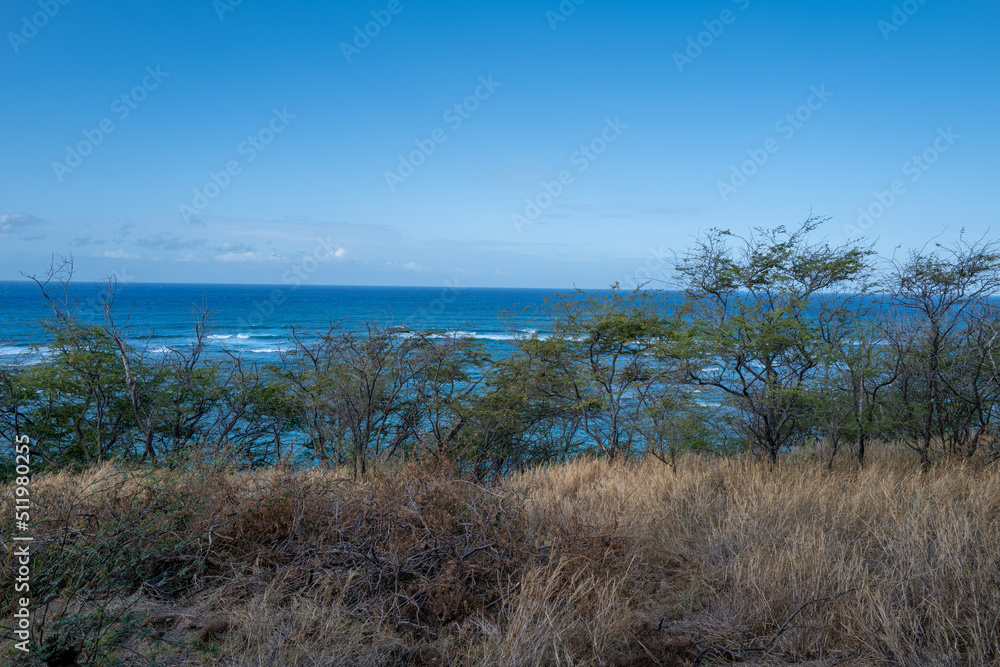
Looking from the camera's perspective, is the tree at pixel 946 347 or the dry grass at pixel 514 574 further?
the tree at pixel 946 347

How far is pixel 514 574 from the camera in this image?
13.7 feet

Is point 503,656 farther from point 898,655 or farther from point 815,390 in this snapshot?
point 815,390

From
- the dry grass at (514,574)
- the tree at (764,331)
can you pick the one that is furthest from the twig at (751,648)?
the tree at (764,331)

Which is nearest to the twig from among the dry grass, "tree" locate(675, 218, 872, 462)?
the dry grass

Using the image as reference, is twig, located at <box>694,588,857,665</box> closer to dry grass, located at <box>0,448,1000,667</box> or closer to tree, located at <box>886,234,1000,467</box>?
dry grass, located at <box>0,448,1000,667</box>

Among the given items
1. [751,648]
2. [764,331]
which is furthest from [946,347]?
[751,648]

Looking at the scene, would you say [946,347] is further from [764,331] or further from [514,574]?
[514,574]

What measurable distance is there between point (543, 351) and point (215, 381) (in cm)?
972

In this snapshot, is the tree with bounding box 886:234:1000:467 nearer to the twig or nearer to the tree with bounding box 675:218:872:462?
the tree with bounding box 675:218:872:462

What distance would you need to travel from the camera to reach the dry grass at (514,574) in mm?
3311

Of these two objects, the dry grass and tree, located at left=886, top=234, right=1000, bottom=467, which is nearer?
the dry grass

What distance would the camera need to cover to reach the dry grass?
3.31m

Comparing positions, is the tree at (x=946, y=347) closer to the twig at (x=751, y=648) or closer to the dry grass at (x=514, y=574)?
the dry grass at (x=514, y=574)

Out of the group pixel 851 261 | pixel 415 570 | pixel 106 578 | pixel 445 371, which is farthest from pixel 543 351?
pixel 106 578
